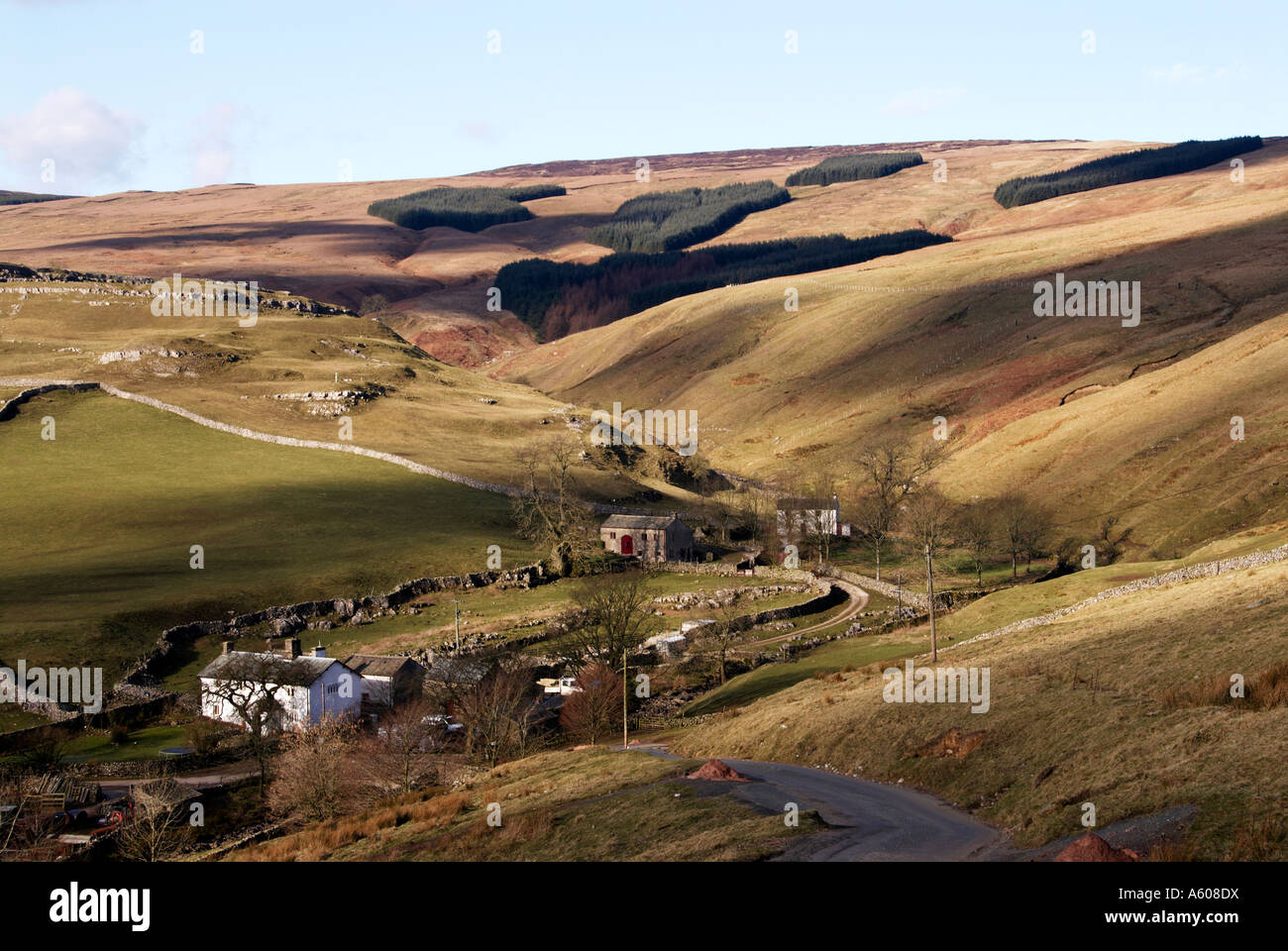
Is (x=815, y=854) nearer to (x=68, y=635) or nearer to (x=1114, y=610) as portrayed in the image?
(x=1114, y=610)

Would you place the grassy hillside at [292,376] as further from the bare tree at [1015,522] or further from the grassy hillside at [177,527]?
the bare tree at [1015,522]

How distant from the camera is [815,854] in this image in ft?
76.6

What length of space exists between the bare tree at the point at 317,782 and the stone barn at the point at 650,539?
48.1 m

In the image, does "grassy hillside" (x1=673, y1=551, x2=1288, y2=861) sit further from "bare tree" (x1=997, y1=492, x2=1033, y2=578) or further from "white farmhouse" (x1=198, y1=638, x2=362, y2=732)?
"bare tree" (x1=997, y1=492, x2=1033, y2=578)

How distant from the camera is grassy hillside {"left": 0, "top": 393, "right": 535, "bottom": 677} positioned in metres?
65.4

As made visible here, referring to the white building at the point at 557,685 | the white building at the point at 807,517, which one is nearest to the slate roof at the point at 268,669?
the white building at the point at 557,685

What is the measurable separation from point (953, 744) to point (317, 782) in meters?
23.8

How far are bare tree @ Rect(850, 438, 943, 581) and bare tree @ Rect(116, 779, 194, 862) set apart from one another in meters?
57.8

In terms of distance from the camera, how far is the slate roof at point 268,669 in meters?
55.5

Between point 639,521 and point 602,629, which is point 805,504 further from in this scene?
point 602,629

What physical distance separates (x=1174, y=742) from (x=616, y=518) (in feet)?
237

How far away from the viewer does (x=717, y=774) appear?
32.8 meters

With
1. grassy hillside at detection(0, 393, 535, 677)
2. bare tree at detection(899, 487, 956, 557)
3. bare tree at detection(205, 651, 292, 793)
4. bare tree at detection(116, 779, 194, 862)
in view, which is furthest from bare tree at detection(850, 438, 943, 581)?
bare tree at detection(116, 779, 194, 862)
